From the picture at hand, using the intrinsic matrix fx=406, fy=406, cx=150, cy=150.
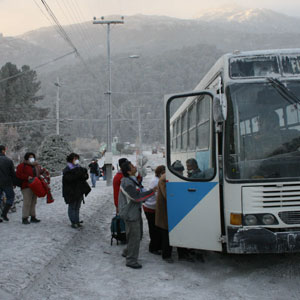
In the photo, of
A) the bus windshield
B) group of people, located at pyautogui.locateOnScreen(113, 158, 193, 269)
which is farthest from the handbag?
the bus windshield

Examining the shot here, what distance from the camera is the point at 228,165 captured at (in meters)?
5.67

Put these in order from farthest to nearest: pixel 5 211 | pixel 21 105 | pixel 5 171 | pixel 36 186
A: pixel 21 105 < pixel 5 211 < pixel 36 186 < pixel 5 171

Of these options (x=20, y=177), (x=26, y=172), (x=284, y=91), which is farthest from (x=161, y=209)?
(x=20, y=177)

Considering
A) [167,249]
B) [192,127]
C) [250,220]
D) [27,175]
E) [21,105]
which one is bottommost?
[167,249]

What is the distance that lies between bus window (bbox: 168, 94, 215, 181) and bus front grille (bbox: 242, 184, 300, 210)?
2.18ft

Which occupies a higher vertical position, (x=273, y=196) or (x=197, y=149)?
(x=197, y=149)

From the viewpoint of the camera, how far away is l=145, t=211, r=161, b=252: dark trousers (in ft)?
23.8

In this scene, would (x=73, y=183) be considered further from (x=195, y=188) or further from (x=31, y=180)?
(x=195, y=188)

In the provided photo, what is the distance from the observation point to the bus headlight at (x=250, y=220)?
550cm

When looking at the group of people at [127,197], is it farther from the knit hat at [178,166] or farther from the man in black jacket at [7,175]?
the knit hat at [178,166]

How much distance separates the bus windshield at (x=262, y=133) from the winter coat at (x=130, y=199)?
4.62ft

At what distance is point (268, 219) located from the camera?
18.0ft

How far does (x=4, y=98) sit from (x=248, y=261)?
159 feet

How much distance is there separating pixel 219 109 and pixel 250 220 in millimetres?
1563
